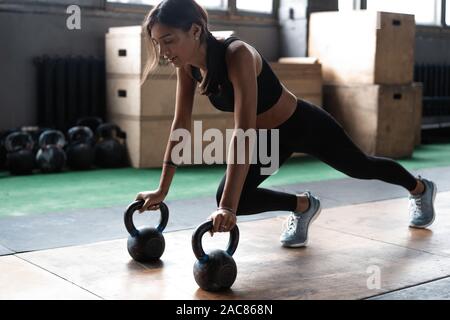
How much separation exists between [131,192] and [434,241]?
187 centimetres

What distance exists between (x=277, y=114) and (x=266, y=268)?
1.76ft

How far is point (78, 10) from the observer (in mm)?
5246

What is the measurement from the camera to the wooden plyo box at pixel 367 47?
18.4 ft

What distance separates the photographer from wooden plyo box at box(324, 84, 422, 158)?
5.67 m

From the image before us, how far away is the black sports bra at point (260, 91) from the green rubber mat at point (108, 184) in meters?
1.48

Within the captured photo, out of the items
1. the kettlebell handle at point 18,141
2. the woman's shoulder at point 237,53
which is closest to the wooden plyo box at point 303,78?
the kettlebell handle at point 18,141

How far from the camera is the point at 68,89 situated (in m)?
5.18

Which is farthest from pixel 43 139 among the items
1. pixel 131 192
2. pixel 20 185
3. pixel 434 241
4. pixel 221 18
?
pixel 434 241

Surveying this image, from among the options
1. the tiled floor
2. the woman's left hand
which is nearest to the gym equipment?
the tiled floor

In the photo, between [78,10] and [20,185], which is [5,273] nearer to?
[20,185]

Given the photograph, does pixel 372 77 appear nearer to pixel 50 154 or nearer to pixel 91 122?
pixel 91 122

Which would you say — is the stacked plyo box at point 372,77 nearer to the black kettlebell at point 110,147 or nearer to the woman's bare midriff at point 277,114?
the black kettlebell at point 110,147

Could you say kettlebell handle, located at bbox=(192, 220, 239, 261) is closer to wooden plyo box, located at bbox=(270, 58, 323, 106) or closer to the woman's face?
the woman's face

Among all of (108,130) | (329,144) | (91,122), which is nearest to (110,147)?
(108,130)
